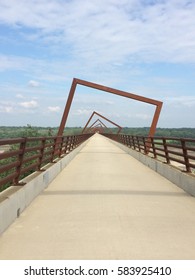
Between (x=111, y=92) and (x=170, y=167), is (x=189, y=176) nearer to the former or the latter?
(x=170, y=167)

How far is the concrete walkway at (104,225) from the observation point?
20.4 feet

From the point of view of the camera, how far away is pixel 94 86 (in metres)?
38.7

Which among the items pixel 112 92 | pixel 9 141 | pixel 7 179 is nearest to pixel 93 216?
pixel 7 179

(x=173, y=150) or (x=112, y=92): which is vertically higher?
(x=112, y=92)

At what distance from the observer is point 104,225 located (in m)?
7.86

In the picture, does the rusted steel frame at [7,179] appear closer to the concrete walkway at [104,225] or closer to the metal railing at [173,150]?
the concrete walkway at [104,225]

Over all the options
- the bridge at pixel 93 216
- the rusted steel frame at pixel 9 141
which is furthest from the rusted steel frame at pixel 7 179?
the rusted steel frame at pixel 9 141

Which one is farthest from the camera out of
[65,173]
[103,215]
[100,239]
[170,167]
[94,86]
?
[94,86]

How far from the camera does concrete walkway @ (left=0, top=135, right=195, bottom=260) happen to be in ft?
20.4

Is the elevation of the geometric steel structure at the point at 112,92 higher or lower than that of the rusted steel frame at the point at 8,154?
higher

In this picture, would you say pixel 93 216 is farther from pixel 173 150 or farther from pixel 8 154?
pixel 173 150

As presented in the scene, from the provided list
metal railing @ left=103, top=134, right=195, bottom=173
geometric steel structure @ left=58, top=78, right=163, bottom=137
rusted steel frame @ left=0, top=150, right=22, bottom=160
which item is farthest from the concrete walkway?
geometric steel structure @ left=58, top=78, right=163, bottom=137
